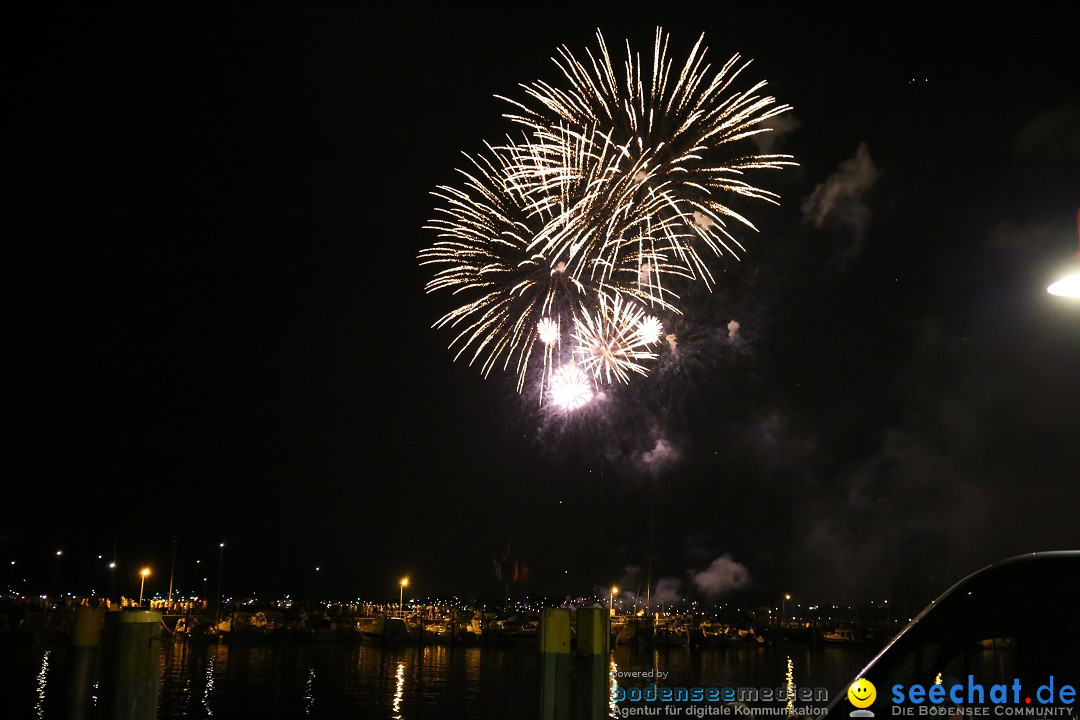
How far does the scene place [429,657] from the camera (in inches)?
2219

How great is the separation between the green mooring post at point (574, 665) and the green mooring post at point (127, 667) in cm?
493

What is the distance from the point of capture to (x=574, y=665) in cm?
1265

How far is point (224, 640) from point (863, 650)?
59.7m

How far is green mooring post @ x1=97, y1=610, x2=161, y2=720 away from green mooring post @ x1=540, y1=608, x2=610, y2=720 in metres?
4.93

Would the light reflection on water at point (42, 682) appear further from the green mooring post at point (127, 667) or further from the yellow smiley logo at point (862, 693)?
the yellow smiley logo at point (862, 693)

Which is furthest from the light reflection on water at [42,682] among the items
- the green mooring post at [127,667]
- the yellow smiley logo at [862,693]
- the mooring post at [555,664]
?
the yellow smiley logo at [862,693]

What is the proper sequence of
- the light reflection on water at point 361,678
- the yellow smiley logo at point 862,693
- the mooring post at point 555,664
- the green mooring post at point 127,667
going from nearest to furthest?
the yellow smiley logo at point 862,693
the green mooring post at point 127,667
the mooring post at point 555,664
the light reflection on water at point 361,678

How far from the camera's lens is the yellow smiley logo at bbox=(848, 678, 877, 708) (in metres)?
3.82

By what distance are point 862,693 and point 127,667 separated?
8.72 metres

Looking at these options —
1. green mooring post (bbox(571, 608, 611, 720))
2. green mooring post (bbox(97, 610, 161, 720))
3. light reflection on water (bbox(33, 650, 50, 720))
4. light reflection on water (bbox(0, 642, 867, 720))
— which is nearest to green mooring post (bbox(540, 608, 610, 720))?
green mooring post (bbox(571, 608, 611, 720))

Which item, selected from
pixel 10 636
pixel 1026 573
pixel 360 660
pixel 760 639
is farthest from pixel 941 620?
pixel 760 639

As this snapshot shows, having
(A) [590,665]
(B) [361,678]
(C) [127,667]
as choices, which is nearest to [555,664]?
(A) [590,665]

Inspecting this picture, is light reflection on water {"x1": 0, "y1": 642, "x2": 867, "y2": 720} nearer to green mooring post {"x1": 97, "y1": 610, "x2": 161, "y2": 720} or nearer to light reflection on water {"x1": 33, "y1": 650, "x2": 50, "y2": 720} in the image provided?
light reflection on water {"x1": 33, "y1": 650, "x2": 50, "y2": 720}

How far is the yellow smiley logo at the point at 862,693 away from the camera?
3.82 m
